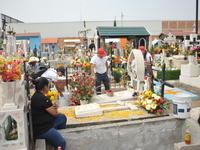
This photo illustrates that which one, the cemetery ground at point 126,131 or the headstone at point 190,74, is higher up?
the headstone at point 190,74

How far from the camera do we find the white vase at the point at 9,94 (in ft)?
10.0

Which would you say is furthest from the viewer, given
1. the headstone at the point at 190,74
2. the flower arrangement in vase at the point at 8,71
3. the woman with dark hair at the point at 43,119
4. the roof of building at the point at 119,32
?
the roof of building at the point at 119,32

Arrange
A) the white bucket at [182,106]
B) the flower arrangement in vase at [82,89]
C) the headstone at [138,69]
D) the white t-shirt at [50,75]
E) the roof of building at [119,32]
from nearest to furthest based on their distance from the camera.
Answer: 1. the white bucket at [182,106]
2. the flower arrangement in vase at [82,89]
3. the white t-shirt at [50,75]
4. the headstone at [138,69]
5. the roof of building at [119,32]

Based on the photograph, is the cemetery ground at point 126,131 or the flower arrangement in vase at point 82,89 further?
the flower arrangement in vase at point 82,89

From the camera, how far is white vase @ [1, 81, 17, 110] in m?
3.05

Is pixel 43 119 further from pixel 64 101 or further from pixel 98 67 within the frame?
pixel 98 67

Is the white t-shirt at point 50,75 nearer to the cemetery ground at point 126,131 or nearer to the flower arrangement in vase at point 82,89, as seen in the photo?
the flower arrangement in vase at point 82,89

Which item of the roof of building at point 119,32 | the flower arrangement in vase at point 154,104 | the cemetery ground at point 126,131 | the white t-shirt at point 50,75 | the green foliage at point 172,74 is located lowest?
the cemetery ground at point 126,131

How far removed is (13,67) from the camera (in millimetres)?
3156

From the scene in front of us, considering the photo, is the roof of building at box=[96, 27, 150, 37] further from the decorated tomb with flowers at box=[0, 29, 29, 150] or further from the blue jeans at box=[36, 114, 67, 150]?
the decorated tomb with flowers at box=[0, 29, 29, 150]

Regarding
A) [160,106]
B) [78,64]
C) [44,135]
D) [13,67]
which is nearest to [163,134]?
[160,106]

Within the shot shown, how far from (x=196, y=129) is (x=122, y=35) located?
13281 mm

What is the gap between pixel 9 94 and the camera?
3.09m

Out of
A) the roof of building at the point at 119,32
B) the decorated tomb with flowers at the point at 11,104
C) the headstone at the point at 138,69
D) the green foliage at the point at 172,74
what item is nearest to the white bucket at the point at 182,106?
the headstone at the point at 138,69
